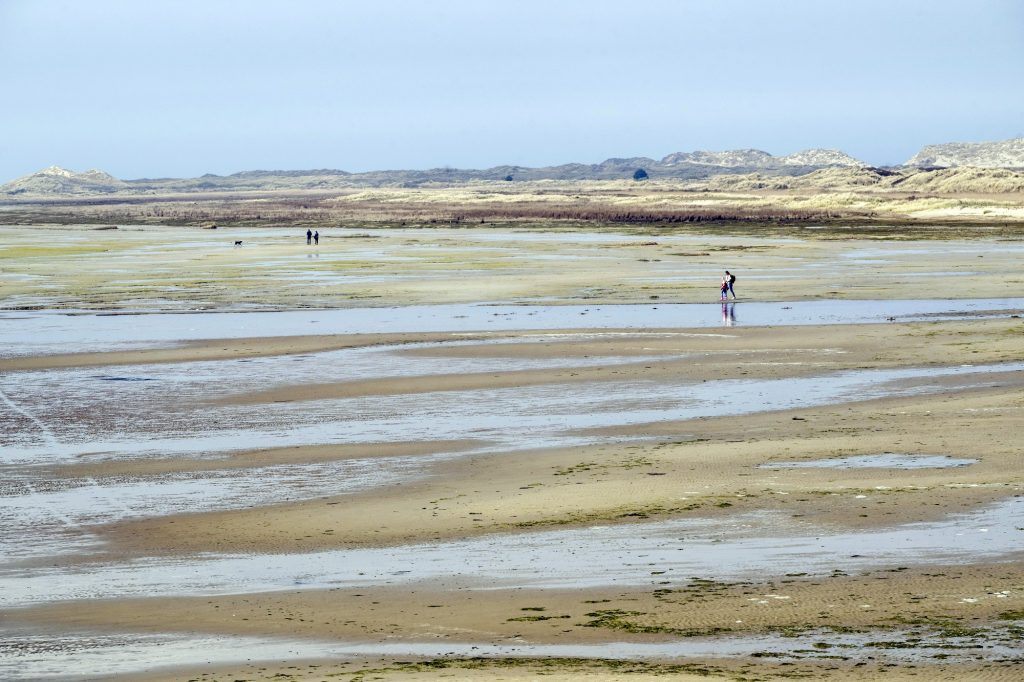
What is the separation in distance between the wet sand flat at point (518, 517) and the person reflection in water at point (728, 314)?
21.2ft

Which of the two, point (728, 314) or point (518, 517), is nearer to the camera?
point (518, 517)

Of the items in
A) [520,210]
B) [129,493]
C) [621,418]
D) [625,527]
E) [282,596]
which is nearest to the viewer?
[282,596]

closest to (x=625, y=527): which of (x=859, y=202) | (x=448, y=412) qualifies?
(x=448, y=412)

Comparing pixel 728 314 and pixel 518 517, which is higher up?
pixel 518 517

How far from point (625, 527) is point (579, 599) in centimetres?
292

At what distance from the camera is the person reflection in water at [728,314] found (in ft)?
121

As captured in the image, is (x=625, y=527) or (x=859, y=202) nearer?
(x=625, y=527)

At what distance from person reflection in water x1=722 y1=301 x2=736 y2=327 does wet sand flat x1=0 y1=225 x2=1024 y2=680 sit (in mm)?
6470

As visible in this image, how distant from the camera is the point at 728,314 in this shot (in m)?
39.0

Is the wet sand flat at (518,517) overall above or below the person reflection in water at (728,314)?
above

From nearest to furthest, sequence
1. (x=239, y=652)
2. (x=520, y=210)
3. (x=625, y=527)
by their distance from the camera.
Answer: (x=239, y=652)
(x=625, y=527)
(x=520, y=210)

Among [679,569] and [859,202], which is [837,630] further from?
[859,202]

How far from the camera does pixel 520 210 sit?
12119 cm

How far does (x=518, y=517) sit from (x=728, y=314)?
24089mm
